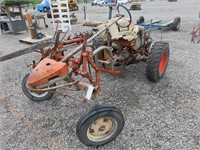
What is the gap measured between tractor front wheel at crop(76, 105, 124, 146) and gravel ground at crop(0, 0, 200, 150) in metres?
0.13

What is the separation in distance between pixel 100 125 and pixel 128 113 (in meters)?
0.78

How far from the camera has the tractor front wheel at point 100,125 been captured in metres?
2.11

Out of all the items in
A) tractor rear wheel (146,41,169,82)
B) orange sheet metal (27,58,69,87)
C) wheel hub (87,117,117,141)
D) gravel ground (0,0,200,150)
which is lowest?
gravel ground (0,0,200,150)

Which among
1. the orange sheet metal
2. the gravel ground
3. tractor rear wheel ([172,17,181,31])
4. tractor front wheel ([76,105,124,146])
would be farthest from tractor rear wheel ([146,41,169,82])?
tractor rear wheel ([172,17,181,31])

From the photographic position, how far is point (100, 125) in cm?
233

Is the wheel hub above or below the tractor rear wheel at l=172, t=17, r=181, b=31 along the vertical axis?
below

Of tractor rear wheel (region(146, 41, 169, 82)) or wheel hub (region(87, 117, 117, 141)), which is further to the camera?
tractor rear wheel (region(146, 41, 169, 82))

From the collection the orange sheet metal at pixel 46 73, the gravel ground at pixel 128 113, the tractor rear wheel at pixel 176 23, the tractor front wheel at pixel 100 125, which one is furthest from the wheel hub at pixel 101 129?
the tractor rear wheel at pixel 176 23

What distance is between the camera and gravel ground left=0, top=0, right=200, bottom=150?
96.0 inches

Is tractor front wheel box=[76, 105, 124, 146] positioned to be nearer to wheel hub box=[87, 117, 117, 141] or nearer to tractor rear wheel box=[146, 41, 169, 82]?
wheel hub box=[87, 117, 117, 141]

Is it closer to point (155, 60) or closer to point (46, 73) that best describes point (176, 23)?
point (155, 60)

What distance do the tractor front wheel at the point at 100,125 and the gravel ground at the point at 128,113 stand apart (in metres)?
0.13

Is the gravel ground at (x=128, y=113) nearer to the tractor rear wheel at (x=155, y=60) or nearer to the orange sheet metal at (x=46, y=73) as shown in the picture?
the tractor rear wheel at (x=155, y=60)

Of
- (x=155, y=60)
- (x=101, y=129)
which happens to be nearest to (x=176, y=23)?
(x=155, y=60)
